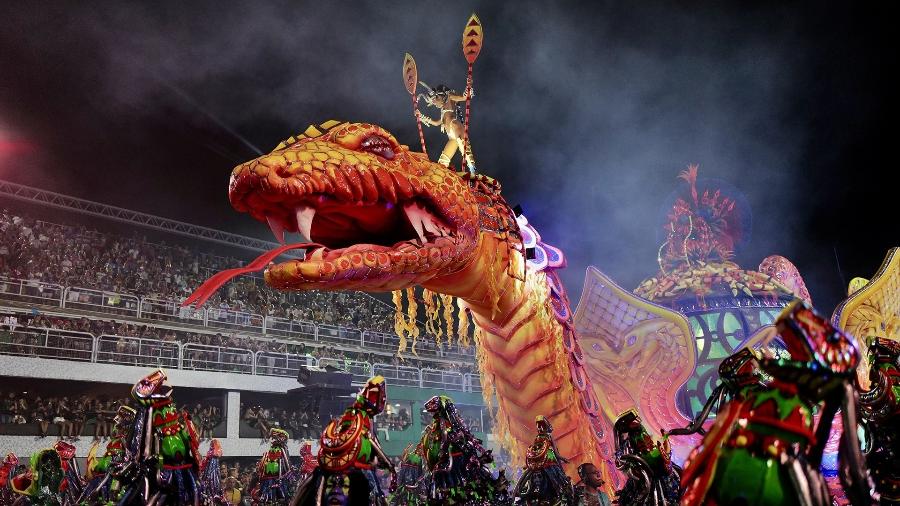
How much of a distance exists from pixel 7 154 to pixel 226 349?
252 inches

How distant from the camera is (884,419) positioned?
3.17 m

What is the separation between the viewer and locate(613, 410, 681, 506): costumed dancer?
3742 mm

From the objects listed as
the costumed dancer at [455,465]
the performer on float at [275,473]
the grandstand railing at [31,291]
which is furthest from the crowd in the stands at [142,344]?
the costumed dancer at [455,465]

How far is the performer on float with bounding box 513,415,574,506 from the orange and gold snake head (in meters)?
1.23

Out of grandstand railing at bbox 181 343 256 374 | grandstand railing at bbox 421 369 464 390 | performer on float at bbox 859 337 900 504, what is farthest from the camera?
grandstand railing at bbox 421 369 464 390

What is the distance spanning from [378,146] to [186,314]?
15054mm

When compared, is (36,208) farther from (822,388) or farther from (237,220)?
(822,388)

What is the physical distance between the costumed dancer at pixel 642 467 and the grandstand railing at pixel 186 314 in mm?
14272

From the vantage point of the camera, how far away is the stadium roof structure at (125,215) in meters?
16.7

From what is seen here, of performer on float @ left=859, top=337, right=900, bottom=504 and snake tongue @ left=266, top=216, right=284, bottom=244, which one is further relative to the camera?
snake tongue @ left=266, top=216, right=284, bottom=244

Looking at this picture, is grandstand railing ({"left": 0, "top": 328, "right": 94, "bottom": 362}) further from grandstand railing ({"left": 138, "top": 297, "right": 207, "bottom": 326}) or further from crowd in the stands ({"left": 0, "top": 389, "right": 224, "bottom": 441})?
grandstand railing ({"left": 138, "top": 297, "right": 207, "bottom": 326})

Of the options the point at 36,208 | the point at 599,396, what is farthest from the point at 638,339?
the point at 36,208

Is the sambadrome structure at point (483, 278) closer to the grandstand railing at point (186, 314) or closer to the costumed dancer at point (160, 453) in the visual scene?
the costumed dancer at point (160, 453)

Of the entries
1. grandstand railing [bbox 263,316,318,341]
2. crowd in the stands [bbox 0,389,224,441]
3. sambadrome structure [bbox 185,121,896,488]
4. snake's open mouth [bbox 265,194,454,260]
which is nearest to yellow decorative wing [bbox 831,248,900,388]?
sambadrome structure [bbox 185,121,896,488]
